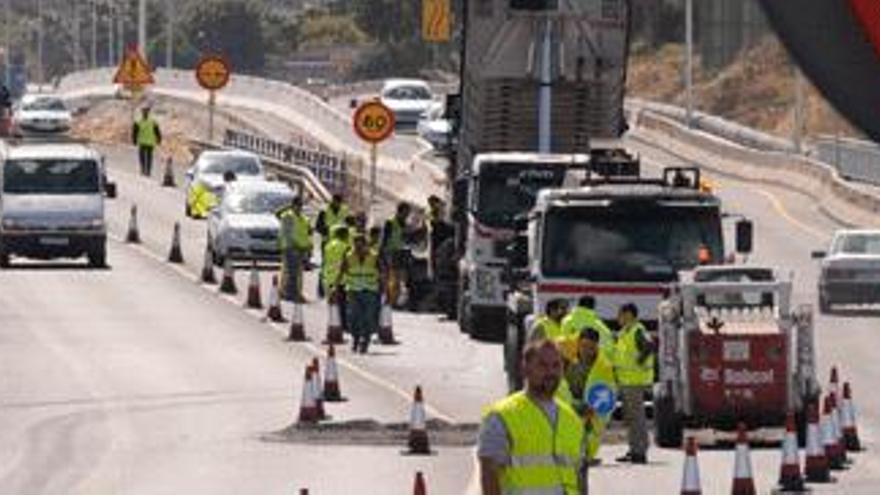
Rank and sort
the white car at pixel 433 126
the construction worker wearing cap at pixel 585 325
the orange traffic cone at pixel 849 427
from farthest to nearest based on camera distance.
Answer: the white car at pixel 433 126
the orange traffic cone at pixel 849 427
the construction worker wearing cap at pixel 585 325

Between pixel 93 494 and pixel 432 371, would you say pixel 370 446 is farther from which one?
pixel 432 371

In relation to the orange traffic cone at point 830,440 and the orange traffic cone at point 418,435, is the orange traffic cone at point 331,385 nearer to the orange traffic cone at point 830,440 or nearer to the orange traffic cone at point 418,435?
the orange traffic cone at point 418,435

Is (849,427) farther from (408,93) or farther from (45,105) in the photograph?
(408,93)

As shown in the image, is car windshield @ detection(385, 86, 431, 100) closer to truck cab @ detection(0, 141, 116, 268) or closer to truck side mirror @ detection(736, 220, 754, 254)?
truck cab @ detection(0, 141, 116, 268)

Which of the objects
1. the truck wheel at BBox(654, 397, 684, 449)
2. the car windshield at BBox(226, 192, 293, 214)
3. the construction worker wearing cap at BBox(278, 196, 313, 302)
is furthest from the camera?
the car windshield at BBox(226, 192, 293, 214)

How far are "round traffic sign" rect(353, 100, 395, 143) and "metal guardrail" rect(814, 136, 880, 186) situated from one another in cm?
3764

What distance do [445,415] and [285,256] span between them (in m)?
15.9

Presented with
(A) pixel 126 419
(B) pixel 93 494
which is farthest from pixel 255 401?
(B) pixel 93 494

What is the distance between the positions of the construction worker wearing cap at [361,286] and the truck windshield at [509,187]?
1875 millimetres

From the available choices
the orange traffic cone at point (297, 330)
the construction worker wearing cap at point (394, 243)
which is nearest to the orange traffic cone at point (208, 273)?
the construction worker wearing cap at point (394, 243)

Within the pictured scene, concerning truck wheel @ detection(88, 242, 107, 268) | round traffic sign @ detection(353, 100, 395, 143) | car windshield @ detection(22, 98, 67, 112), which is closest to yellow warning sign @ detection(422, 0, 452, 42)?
car windshield @ detection(22, 98, 67, 112)

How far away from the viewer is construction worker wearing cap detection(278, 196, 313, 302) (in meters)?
44.2

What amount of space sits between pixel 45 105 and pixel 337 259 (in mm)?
69004

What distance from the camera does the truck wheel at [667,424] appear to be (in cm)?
2470
